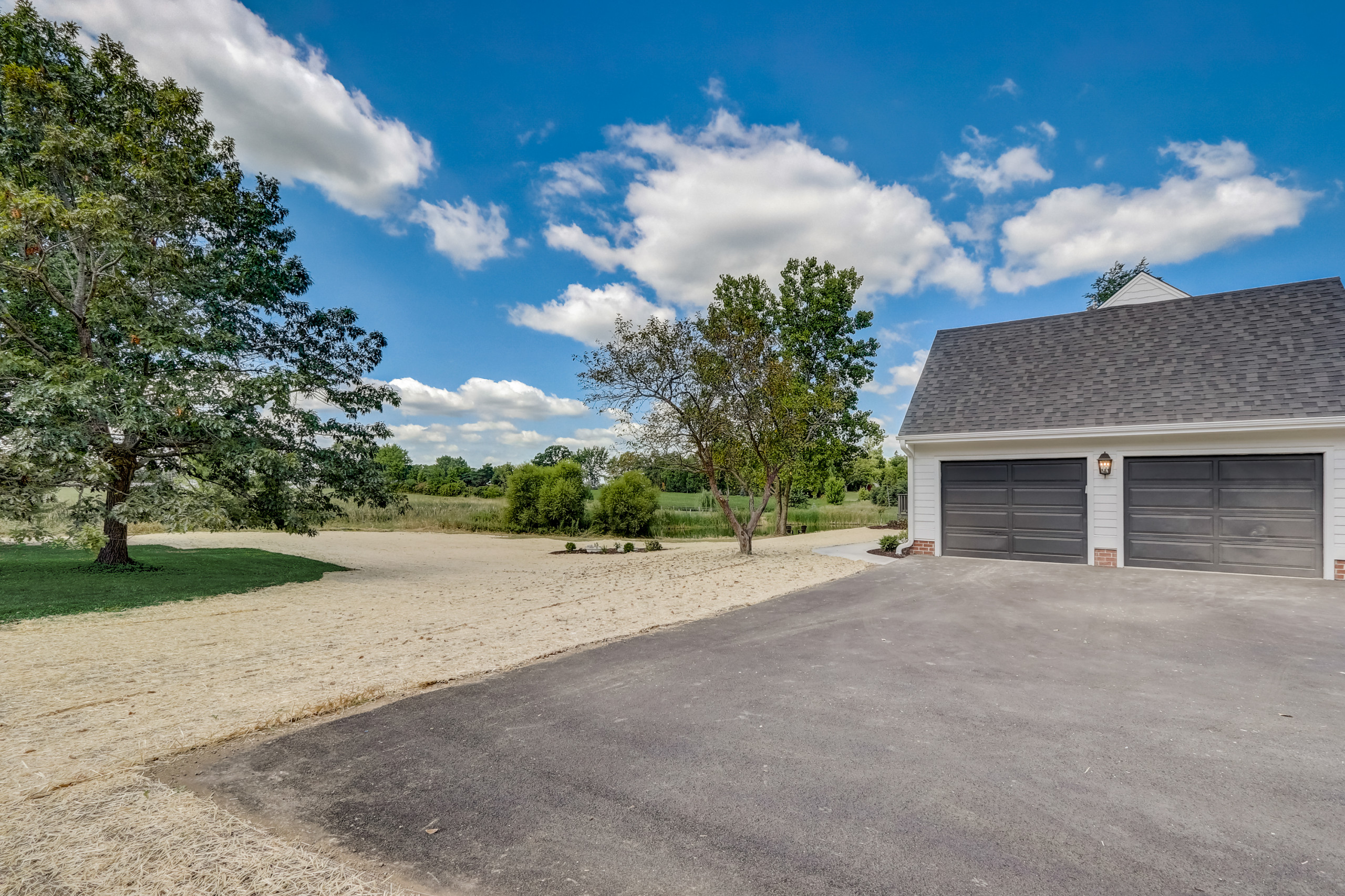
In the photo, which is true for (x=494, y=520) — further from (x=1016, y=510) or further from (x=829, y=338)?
(x=1016, y=510)

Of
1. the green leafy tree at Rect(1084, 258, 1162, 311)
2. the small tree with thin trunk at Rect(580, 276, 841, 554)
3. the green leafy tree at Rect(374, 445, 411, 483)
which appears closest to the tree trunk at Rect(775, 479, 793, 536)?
the small tree with thin trunk at Rect(580, 276, 841, 554)

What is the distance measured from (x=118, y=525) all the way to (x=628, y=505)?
13.4 m

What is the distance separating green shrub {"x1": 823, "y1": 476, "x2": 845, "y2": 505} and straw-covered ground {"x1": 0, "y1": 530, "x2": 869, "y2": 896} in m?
24.0

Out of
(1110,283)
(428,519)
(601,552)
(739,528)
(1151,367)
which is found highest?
(1110,283)

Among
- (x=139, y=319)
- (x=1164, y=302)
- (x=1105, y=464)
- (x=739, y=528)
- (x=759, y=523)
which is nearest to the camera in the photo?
A: (x=139, y=319)

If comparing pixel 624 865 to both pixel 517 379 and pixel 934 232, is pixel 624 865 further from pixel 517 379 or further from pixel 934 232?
pixel 517 379

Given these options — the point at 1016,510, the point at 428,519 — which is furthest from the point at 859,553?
the point at 428,519

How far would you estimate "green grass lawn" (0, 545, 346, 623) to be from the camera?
23.5ft

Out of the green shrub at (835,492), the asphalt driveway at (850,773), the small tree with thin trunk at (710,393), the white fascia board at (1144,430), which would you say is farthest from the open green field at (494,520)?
the asphalt driveway at (850,773)

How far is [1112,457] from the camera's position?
1001cm

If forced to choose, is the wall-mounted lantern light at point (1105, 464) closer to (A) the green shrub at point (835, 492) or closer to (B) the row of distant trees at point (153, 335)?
(B) the row of distant trees at point (153, 335)

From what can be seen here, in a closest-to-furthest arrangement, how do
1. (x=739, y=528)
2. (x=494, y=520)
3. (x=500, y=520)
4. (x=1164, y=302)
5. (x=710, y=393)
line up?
(x=1164, y=302)
(x=710, y=393)
(x=739, y=528)
(x=500, y=520)
(x=494, y=520)

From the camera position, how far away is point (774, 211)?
508 inches

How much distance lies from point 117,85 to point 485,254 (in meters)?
6.84
